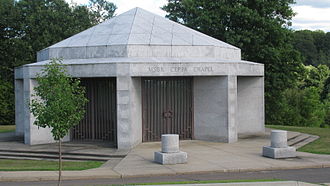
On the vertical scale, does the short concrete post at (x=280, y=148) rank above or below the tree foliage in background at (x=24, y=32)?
below

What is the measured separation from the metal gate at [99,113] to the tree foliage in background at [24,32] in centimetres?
1901

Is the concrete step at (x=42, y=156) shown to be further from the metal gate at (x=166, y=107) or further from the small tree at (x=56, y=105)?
the small tree at (x=56, y=105)

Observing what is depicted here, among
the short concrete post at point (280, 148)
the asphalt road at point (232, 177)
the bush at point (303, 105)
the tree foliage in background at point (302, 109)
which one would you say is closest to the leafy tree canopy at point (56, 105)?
the asphalt road at point (232, 177)

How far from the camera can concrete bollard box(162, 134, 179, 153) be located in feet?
53.3

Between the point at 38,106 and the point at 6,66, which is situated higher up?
the point at 6,66

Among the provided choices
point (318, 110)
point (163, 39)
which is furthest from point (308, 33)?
point (163, 39)

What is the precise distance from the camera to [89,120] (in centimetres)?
2298

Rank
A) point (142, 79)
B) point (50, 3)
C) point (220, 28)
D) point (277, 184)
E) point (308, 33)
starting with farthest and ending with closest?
point (308, 33) → point (50, 3) → point (220, 28) → point (142, 79) → point (277, 184)

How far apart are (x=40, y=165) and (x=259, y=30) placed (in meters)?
24.2

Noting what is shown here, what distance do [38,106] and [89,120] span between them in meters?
10.7

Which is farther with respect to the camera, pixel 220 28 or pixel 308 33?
pixel 308 33

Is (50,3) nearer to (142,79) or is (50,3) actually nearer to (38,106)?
(142,79)

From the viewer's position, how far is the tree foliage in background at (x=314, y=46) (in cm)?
9638

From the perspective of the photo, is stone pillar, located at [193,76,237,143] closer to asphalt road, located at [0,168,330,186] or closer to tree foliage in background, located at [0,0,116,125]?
asphalt road, located at [0,168,330,186]
